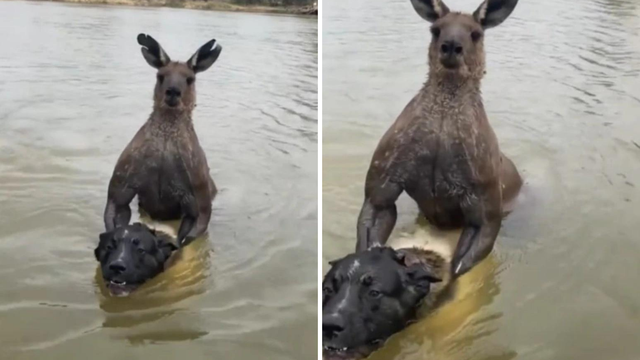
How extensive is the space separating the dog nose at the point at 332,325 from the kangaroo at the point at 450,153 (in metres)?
0.25

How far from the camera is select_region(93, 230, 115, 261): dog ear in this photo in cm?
186

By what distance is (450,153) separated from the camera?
175 centimetres

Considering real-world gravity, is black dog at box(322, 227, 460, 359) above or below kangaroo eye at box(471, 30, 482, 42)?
below

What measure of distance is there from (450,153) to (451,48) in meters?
0.24

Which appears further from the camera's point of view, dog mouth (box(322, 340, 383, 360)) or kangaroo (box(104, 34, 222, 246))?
kangaroo (box(104, 34, 222, 246))

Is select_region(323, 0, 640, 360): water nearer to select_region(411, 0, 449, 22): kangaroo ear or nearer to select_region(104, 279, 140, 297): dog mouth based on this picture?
select_region(411, 0, 449, 22): kangaroo ear

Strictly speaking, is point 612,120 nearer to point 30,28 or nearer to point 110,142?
point 110,142

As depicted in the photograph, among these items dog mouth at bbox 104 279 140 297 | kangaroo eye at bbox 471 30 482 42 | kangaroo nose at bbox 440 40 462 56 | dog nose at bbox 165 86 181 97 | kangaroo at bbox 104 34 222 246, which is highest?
kangaroo eye at bbox 471 30 482 42

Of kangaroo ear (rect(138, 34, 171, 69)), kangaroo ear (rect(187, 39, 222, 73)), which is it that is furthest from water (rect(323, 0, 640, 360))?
kangaroo ear (rect(138, 34, 171, 69))

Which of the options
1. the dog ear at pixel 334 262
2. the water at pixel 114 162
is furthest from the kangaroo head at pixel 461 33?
the dog ear at pixel 334 262

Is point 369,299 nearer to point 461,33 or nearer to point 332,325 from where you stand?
point 332,325

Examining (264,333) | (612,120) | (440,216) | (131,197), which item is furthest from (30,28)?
(612,120)

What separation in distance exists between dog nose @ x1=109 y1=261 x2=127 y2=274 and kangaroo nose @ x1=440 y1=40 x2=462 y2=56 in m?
0.90

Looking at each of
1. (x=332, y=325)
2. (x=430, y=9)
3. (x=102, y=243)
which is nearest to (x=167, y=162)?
(x=102, y=243)
